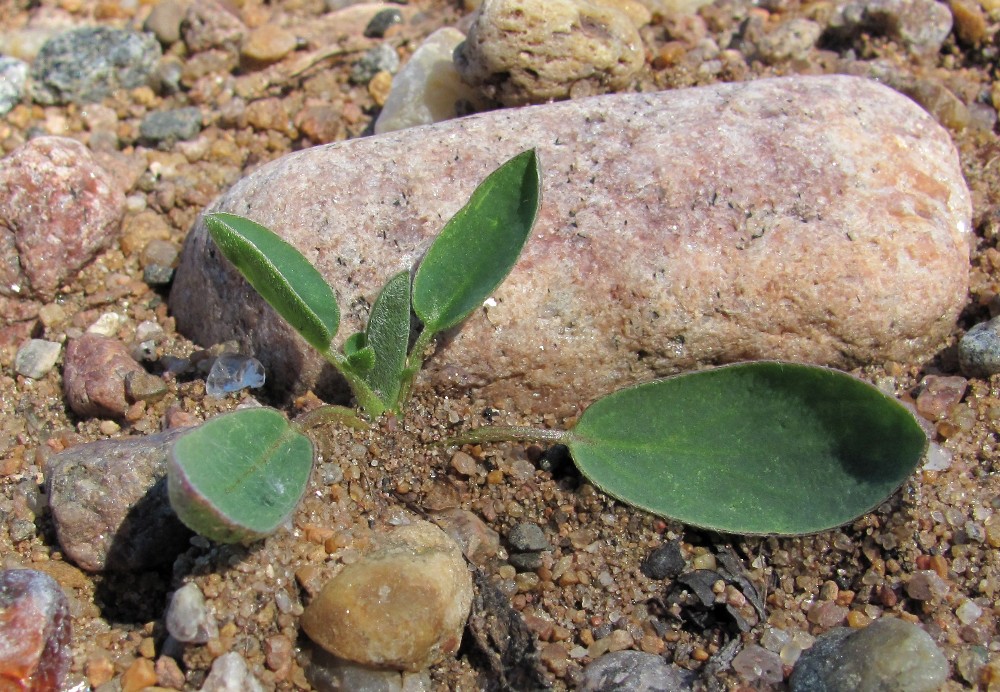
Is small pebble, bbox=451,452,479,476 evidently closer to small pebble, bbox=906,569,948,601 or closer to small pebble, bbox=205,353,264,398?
small pebble, bbox=205,353,264,398

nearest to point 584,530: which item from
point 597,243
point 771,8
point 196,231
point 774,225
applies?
point 597,243

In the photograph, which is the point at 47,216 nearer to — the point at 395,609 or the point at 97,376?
the point at 97,376

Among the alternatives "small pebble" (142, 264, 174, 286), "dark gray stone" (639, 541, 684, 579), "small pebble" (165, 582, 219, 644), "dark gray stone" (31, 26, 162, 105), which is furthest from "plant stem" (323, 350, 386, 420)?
"dark gray stone" (31, 26, 162, 105)

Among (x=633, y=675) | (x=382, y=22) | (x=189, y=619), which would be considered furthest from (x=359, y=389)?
(x=382, y=22)

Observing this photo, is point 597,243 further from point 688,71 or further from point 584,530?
point 688,71

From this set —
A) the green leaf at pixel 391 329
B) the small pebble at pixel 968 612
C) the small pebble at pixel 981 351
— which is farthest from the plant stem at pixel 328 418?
the small pebble at pixel 981 351

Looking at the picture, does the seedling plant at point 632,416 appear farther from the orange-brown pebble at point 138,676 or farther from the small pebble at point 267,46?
the small pebble at point 267,46
